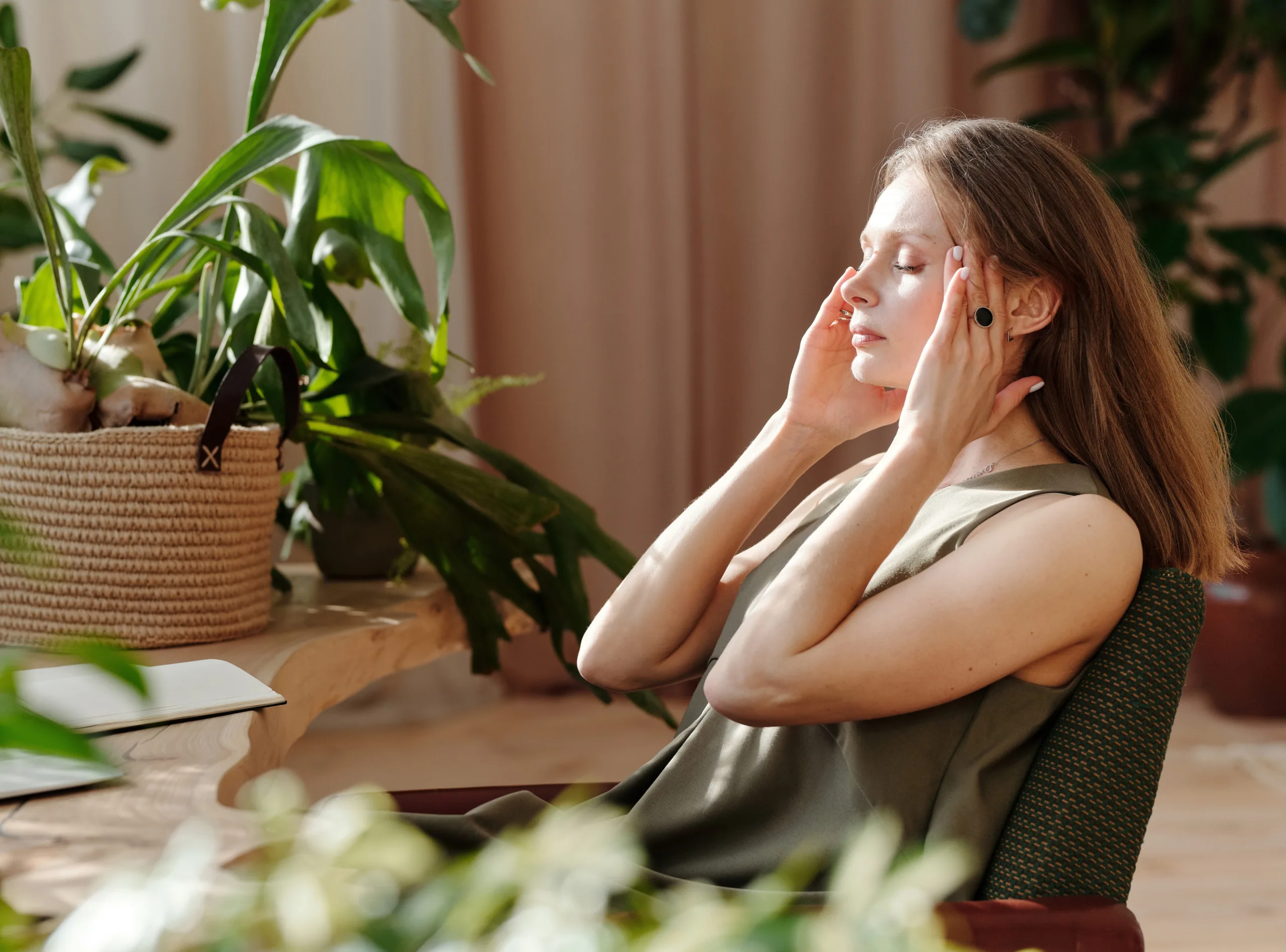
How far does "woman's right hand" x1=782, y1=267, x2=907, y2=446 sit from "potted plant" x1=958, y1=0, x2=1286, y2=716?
1.90m

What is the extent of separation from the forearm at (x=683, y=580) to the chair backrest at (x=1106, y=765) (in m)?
0.35

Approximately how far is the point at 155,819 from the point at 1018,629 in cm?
62

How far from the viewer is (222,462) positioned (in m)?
1.33

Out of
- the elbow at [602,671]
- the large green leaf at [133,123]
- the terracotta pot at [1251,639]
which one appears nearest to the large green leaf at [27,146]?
the elbow at [602,671]

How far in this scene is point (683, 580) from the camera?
117 cm

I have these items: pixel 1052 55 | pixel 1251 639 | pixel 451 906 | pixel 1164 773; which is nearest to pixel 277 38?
pixel 451 906

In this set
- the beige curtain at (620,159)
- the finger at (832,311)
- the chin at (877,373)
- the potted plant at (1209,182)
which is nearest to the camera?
the chin at (877,373)

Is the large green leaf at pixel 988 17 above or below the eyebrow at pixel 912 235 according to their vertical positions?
above

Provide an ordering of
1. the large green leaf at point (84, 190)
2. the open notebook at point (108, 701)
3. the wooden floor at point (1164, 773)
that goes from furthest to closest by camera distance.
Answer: the wooden floor at point (1164, 773), the large green leaf at point (84, 190), the open notebook at point (108, 701)

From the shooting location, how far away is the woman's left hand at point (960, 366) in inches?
39.8

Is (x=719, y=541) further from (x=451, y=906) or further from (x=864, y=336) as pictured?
(x=451, y=906)

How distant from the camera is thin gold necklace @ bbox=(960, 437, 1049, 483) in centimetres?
109

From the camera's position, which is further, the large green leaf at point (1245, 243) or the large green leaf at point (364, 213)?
the large green leaf at point (1245, 243)

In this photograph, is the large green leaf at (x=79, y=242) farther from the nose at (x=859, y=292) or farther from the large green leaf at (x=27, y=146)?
the nose at (x=859, y=292)
